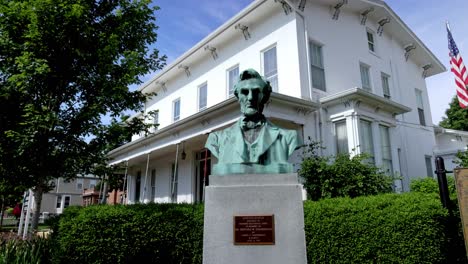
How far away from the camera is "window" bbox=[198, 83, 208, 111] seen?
17.8 meters

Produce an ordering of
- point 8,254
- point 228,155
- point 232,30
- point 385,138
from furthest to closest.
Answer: point 232,30, point 385,138, point 8,254, point 228,155

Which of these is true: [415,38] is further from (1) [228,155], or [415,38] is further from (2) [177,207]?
(1) [228,155]

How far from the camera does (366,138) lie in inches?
492

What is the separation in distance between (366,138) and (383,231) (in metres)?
6.81

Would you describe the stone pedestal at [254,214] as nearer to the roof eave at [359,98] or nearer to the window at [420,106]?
the roof eave at [359,98]

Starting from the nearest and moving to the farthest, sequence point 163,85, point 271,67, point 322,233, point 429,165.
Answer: point 322,233, point 271,67, point 429,165, point 163,85

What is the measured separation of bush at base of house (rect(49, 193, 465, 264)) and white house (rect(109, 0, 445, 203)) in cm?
463

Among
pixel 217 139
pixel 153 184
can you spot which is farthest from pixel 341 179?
pixel 153 184

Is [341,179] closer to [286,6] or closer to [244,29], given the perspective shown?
[286,6]

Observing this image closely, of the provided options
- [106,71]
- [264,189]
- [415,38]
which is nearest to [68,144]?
[106,71]

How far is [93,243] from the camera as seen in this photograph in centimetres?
745

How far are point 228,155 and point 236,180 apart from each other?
0.49m

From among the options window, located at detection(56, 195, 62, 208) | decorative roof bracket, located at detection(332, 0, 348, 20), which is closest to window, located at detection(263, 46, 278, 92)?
decorative roof bracket, located at detection(332, 0, 348, 20)

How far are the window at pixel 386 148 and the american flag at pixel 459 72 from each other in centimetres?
271
